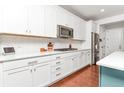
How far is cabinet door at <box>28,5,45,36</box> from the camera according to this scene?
236 cm

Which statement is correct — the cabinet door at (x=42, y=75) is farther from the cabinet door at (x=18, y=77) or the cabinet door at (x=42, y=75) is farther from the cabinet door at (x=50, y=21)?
the cabinet door at (x=50, y=21)

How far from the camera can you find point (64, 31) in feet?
11.2

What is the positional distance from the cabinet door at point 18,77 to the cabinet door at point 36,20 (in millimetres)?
942

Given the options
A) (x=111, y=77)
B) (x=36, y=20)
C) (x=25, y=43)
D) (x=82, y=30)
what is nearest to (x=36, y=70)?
(x=25, y=43)

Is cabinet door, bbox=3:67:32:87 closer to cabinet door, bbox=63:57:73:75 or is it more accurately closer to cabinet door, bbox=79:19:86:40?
cabinet door, bbox=63:57:73:75

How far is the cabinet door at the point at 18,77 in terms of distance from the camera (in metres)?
1.59

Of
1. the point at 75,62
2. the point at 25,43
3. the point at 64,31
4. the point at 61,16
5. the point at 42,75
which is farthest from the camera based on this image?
the point at 75,62

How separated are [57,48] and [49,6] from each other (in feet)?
4.64

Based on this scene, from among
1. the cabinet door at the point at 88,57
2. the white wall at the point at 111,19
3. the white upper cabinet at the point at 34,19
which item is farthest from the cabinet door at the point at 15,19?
the white wall at the point at 111,19

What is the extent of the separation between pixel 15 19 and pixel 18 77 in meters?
1.12

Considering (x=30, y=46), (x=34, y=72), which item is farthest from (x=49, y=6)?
(x=34, y=72)

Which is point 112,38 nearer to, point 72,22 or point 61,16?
point 72,22

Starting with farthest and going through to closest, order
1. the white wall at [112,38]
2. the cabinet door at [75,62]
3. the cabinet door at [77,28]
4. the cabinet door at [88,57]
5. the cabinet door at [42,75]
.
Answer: the white wall at [112,38], the cabinet door at [88,57], the cabinet door at [77,28], the cabinet door at [75,62], the cabinet door at [42,75]
